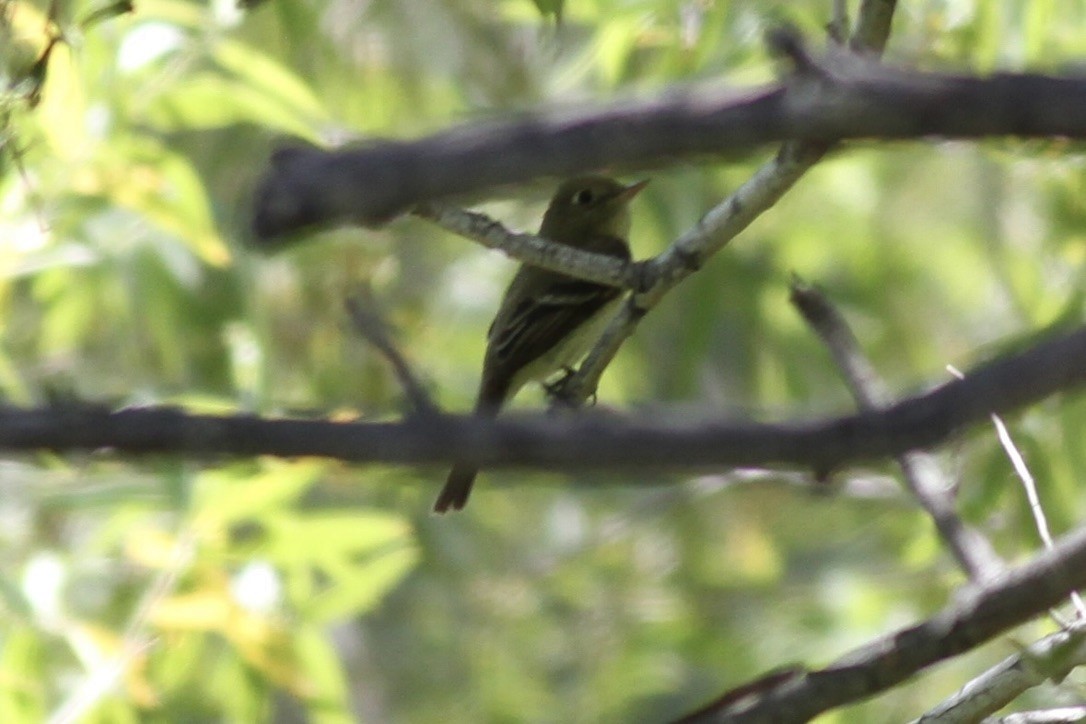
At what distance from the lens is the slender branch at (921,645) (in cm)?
178

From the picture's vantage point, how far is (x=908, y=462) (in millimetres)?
2705

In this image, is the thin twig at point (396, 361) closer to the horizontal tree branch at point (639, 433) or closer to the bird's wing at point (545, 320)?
the horizontal tree branch at point (639, 433)

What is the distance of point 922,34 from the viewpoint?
497cm

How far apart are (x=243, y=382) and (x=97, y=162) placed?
88 cm

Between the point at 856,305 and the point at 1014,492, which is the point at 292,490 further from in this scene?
the point at 856,305

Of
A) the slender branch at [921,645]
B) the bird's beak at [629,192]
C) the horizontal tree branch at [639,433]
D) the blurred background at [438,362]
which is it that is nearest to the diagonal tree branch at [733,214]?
the blurred background at [438,362]

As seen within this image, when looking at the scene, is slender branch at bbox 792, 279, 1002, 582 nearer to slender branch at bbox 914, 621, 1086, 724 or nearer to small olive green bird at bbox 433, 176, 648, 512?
slender branch at bbox 914, 621, 1086, 724

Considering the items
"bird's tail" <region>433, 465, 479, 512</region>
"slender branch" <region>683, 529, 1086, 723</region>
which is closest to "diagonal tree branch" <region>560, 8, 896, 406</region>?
"slender branch" <region>683, 529, 1086, 723</region>

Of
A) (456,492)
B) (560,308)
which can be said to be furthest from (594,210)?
(456,492)

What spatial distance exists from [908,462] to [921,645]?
0.89m

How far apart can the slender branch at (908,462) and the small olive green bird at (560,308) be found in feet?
5.70

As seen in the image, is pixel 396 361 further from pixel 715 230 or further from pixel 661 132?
pixel 715 230

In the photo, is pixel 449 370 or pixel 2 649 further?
pixel 449 370

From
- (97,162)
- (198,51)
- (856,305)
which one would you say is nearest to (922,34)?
(198,51)
